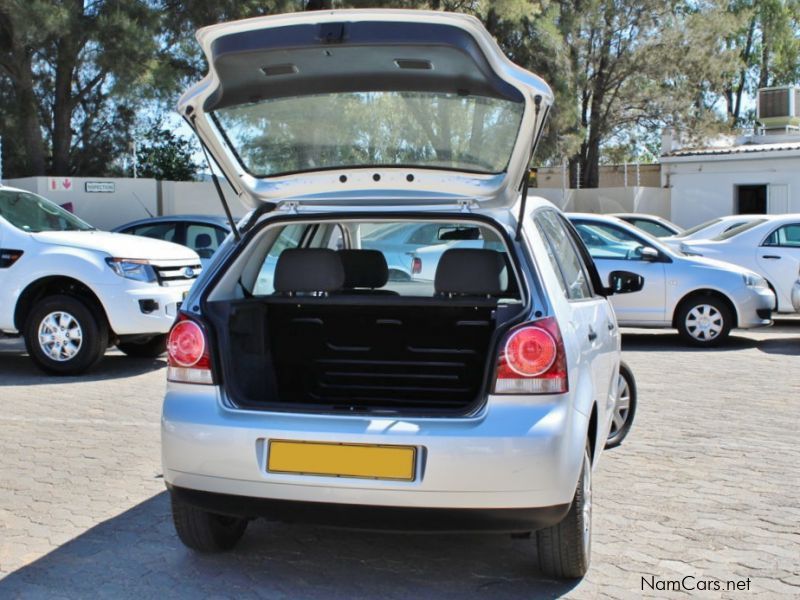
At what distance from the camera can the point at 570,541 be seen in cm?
385

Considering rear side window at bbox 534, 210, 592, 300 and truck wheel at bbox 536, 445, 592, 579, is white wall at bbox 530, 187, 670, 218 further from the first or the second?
truck wheel at bbox 536, 445, 592, 579

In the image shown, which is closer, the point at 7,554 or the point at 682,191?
the point at 7,554

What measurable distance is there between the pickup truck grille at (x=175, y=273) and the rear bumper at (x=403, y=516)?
5747 mm

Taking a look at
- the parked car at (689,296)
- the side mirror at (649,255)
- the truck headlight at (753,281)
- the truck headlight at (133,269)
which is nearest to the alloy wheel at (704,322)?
the parked car at (689,296)

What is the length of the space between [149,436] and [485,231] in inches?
111

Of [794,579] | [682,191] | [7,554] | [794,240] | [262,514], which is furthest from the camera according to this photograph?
[682,191]

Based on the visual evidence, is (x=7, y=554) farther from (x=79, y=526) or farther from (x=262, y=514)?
(x=262, y=514)

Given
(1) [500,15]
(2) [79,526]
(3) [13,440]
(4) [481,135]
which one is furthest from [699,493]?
(1) [500,15]

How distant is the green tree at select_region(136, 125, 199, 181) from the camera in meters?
25.1

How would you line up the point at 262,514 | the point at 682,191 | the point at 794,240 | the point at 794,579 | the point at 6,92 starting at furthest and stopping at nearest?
the point at 682,191 < the point at 6,92 < the point at 794,240 < the point at 794,579 < the point at 262,514

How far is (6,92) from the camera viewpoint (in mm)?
18391

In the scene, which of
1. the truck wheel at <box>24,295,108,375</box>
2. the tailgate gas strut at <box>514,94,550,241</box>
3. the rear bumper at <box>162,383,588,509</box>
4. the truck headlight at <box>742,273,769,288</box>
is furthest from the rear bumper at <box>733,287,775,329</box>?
the rear bumper at <box>162,383,588,509</box>

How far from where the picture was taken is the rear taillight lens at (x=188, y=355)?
3.95 metres

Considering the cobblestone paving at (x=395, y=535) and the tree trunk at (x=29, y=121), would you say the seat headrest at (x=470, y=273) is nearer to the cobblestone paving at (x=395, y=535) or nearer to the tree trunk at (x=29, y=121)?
the cobblestone paving at (x=395, y=535)
